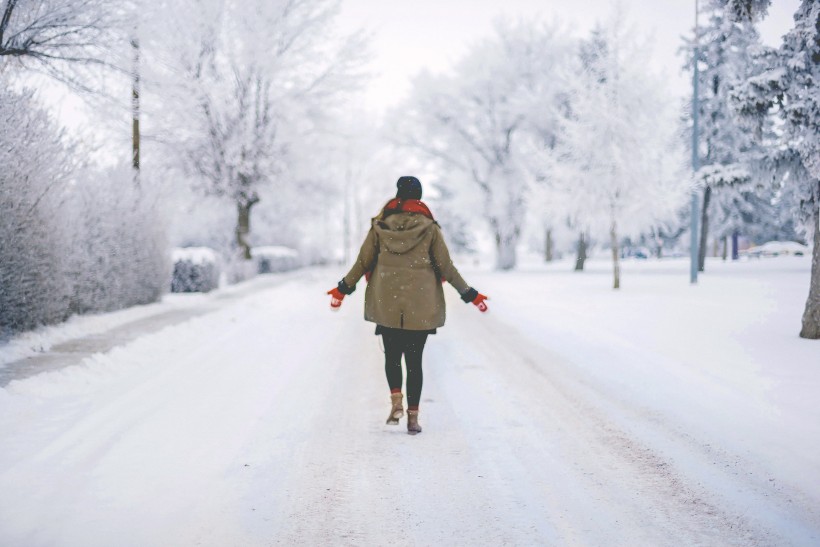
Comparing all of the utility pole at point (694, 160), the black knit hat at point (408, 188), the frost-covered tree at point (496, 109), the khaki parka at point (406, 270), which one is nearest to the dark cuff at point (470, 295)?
the khaki parka at point (406, 270)

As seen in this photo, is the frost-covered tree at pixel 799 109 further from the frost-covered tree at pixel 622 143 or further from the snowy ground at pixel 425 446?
the frost-covered tree at pixel 622 143

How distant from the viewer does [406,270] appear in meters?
4.94

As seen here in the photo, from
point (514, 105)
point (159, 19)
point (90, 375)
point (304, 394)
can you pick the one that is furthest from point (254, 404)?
point (514, 105)

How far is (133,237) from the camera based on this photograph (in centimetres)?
1307

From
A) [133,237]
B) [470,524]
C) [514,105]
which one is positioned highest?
[514,105]

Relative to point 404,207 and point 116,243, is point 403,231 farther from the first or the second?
point 116,243

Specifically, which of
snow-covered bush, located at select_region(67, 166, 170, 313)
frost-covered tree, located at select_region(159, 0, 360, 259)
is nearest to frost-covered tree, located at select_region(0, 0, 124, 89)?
snow-covered bush, located at select_region(67, 166, 170, 313)

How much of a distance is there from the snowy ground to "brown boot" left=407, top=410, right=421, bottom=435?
0.12 meters

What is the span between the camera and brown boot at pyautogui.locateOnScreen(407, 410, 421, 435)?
16.0ft

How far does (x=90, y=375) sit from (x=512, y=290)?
606 inches

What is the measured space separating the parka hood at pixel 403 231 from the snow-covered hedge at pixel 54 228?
5.63 metres

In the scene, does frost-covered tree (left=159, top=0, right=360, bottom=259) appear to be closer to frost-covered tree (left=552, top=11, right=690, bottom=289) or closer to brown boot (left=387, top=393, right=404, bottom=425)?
frost-covered tree (left=552, top=11, right=690, bottom=289)

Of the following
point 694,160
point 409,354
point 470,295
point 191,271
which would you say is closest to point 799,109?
point 470,295

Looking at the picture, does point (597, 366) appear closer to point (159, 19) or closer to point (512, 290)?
point (159, 19)
